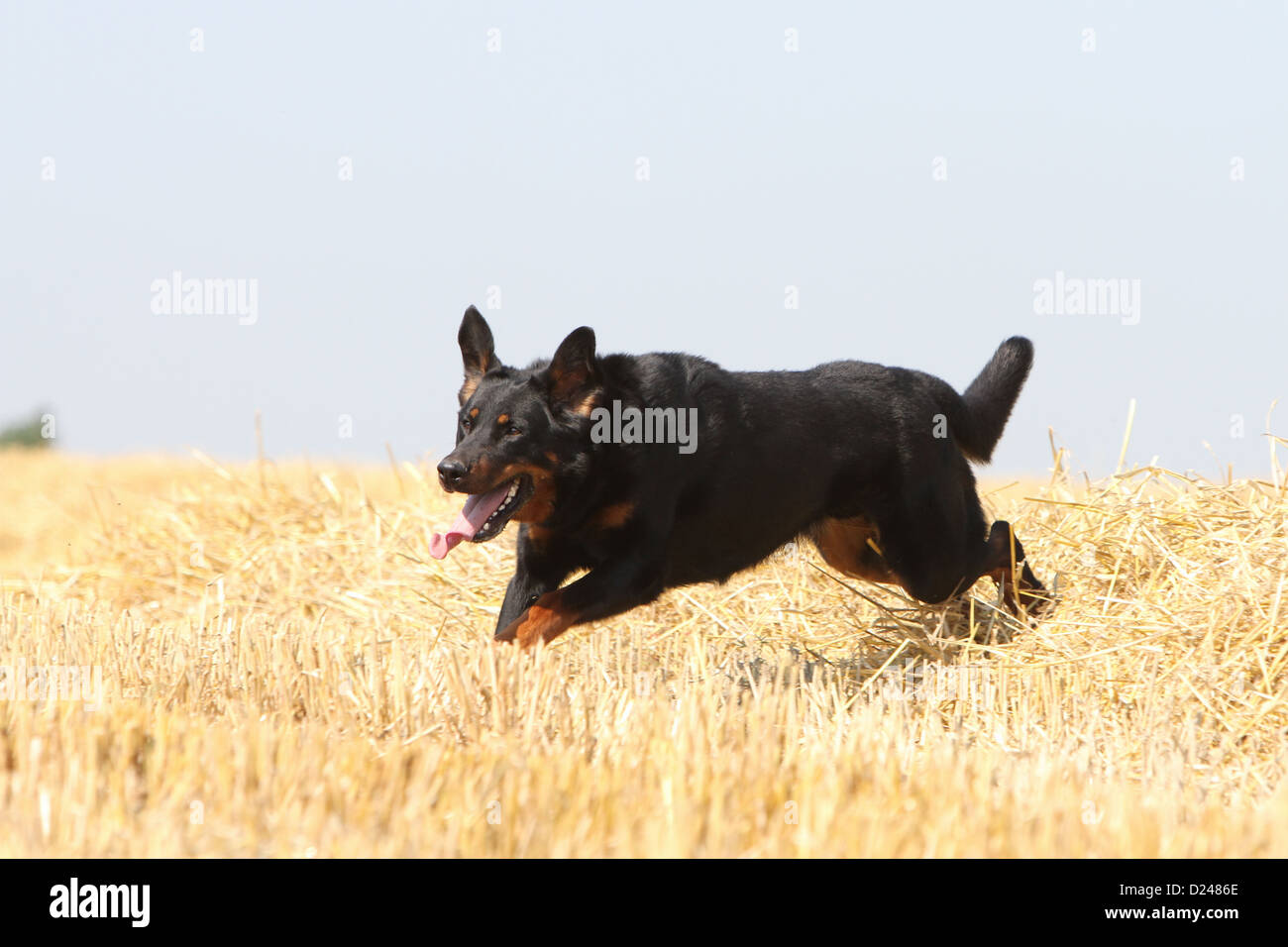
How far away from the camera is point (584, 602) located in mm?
4613

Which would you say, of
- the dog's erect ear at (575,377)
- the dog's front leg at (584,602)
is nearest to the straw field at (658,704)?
the dog's front leg at (584,602)

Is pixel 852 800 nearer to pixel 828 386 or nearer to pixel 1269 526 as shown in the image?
pixel 828 386

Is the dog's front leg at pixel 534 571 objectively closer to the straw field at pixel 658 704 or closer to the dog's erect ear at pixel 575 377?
the straw field at pixel 658 704

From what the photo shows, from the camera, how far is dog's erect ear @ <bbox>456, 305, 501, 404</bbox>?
5.04 meters

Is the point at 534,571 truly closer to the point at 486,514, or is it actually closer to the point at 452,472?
the point at 486,514

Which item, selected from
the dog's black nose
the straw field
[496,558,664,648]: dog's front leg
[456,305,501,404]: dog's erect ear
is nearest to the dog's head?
the dog's black nose

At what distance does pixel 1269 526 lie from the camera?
17.9 ft

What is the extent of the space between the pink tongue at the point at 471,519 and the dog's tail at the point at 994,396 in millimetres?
2455

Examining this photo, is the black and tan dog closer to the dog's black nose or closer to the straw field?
the dog's black nose

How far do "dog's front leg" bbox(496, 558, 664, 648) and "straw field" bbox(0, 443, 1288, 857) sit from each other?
9.4 inches

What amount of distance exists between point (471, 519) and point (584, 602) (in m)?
0.52

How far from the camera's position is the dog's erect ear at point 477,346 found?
5043 mm

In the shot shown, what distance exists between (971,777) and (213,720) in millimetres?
2345
